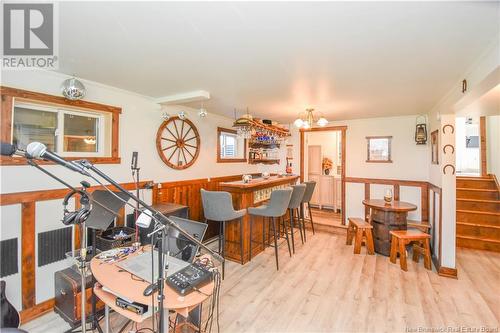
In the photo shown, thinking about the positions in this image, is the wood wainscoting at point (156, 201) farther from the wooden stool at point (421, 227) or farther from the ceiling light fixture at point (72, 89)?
the ceiling light fixture at point (72, 89)

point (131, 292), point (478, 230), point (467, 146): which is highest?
point (467, 146)

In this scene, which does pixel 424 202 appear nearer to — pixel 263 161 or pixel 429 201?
pixel 429 201

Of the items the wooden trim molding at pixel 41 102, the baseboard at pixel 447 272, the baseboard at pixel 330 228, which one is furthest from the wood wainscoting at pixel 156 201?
the baseboard at pixel 330 228

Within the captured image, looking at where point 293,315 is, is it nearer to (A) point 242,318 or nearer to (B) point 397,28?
(A) point 242,318

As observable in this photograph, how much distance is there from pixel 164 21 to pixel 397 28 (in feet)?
4.85

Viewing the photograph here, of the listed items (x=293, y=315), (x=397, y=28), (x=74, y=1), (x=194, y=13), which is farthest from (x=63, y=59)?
(x=293, y=315)

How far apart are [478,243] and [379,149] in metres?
2.19

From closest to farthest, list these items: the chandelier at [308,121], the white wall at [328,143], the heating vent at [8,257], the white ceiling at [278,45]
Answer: the white ceiling at [278,45] → the heating vent at [8,257] → the chandelier at [308,121] → the white wall at [328,143]

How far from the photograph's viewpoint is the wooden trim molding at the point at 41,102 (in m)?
2.07

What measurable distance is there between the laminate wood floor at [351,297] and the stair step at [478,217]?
0.79m

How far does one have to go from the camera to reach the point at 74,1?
127 cm

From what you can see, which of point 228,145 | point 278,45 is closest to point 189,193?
point 228,145

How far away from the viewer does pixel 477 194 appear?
176 inches

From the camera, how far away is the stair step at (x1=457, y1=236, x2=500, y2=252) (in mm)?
3859
